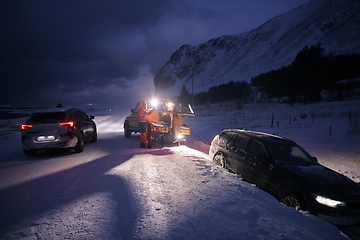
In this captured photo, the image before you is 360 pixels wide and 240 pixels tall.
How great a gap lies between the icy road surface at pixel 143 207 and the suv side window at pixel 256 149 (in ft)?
3.19

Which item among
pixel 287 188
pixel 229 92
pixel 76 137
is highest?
pixel 229 92

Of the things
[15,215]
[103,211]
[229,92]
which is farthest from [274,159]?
[229,92]

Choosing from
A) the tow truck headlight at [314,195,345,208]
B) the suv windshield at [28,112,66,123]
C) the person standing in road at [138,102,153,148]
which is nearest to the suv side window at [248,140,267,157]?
the tow truck headlight at [314,195,345,208]

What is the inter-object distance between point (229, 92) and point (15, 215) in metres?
61.0

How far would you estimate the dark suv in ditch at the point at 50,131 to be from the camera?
633 cm

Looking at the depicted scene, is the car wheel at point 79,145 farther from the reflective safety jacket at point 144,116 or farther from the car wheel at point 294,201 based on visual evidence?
the car wheel at point 294,201

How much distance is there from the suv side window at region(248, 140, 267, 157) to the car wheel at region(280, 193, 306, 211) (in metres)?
1.07

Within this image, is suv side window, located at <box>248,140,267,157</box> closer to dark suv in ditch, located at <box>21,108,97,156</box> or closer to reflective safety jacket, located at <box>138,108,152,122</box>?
reflective safety jacket, located at <box>138,108,152,122</box>

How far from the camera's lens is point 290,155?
474cm

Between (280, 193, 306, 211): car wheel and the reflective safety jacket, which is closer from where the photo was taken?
(280, 193, 306, 211): car wheel

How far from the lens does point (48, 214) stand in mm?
2812

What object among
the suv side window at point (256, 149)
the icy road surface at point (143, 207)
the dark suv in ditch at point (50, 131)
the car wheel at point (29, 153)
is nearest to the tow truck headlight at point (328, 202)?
the icy road surface at point (143, 207)

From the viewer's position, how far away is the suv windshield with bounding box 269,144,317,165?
448 centimetres

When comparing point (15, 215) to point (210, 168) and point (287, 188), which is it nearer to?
point (210, 168)
